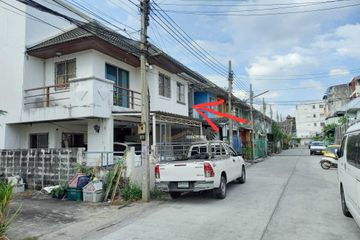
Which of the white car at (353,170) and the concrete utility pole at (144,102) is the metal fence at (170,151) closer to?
the concrete utility pole at (144,102)

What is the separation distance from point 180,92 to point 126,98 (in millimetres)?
5629

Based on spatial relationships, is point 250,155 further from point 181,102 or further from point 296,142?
point 296,142

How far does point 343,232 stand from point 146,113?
22.9 feet

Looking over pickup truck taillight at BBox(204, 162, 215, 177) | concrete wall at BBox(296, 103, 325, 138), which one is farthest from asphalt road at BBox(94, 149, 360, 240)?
concrete wall at BBox(296, 103, 325, 138)

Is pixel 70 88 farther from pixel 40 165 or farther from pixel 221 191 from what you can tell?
pixel 221 191

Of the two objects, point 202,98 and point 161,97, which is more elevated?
point 202,98

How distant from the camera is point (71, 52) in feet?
50.6

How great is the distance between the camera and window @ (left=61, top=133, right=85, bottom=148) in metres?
16.5

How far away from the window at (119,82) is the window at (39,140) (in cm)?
407

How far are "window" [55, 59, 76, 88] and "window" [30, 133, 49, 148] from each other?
2829 millimetres

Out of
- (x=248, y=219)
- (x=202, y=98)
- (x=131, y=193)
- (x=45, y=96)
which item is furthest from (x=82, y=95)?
(x=202, y=98)

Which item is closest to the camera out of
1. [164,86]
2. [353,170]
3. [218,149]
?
[353,170]

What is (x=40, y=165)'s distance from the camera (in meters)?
13.1

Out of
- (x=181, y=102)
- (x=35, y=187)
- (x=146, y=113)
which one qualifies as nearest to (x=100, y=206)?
(x=146, y=113)
